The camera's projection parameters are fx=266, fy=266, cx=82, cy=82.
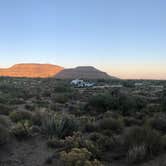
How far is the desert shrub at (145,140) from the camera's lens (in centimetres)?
771

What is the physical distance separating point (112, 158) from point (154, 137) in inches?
56.6

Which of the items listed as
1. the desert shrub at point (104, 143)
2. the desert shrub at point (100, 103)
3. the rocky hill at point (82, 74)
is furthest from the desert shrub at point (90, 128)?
the rocky hill at point (82, 74)

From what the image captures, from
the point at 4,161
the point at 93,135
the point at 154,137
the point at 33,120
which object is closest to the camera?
the point at 4,161

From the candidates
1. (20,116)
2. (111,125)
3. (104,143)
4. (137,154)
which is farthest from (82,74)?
(137,154)

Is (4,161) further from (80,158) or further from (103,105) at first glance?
(103,105)

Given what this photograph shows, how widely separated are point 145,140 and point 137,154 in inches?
27.2

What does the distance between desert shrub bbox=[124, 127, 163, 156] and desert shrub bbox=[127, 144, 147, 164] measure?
0.20 m

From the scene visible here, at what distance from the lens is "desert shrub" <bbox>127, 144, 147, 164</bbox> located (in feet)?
23.8

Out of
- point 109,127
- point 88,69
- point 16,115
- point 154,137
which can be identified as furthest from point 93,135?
point 88,69

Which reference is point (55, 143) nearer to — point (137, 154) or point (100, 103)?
point (137, 154)

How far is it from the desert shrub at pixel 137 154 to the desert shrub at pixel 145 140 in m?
0.20

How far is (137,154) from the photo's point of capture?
7.32 metres

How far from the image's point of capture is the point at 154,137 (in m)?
7.97

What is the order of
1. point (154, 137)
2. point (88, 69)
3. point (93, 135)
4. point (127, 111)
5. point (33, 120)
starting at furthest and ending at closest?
point (88, 69) < point (127, 111) < point (33, 120) < point (93, 135) < point (154, 137)
